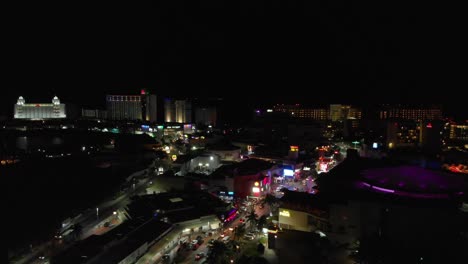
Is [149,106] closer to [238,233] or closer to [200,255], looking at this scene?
[238,233]

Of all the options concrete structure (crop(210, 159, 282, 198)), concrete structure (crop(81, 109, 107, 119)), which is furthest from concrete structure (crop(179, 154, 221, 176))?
concrete structure (crop(81, 109, 107, 119))

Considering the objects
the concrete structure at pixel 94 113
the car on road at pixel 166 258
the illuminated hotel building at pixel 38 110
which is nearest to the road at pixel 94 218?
the car on road at pixel 166 258

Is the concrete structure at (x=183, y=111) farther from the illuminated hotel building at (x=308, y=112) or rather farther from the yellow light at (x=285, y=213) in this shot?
the yellow light at (x=285, y=213)

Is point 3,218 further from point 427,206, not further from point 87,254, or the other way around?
point 427,206

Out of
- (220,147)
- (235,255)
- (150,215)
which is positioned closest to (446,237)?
(235,255)

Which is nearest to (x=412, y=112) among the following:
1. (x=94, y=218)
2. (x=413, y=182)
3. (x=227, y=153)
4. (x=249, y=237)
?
(x=227, y=153)

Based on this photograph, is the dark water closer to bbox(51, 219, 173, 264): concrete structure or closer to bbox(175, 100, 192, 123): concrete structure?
bbox(51, 219, 173, 264): concrete structure
